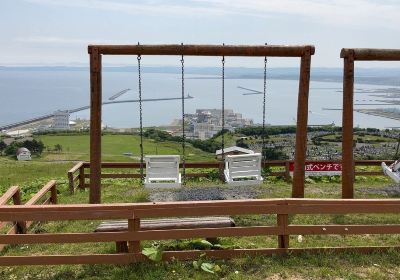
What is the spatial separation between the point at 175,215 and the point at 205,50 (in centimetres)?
413

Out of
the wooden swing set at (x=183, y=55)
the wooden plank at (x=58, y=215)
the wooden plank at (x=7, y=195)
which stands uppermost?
the wooden swing set at (x=183, y=55)

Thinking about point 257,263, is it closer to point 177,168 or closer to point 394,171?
point 177,168

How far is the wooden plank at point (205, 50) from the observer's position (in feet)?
26.6

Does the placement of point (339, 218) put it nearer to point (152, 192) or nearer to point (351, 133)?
point (351, 133)

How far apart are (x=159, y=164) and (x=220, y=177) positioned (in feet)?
9.25

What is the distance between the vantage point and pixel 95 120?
8.16m

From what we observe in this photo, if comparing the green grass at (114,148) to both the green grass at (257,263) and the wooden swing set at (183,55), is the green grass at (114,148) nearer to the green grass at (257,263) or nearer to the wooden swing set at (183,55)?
the wooden swing set at (183,55)

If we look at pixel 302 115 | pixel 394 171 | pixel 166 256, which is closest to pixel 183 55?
pixel 302 115

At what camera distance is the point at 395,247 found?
5.62 metres

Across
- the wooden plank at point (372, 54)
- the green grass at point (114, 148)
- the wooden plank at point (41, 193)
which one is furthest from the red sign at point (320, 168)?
the green grass at point (114, 148)

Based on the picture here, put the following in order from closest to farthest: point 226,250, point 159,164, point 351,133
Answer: point 226,250 → point 351,133 → point 159,164

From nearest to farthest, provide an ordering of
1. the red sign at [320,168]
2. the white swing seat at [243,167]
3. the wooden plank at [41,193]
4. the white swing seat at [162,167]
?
the wooden plank at [41,193], the white swing seat at [162,167], the white swing seat at [243,167], the red sign at [320,168]

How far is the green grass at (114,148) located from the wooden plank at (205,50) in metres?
19.5

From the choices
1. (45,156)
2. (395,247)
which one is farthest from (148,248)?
(45,156)
